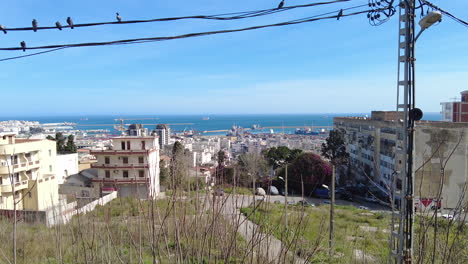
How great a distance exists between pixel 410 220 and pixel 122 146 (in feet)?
53.1

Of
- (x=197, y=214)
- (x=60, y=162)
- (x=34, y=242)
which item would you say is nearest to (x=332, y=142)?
(x=60, y=162)

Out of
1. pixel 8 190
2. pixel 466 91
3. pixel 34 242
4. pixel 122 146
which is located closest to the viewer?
pixel 34 242

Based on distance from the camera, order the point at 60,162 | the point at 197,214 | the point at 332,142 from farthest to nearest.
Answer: the point at 332,142 < the point at 60,162 < the point at 197,214

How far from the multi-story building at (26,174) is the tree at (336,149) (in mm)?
15835

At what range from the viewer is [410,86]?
6.97 feet

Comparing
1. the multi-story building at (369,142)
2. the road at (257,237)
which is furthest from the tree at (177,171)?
the multi-story building at (369,142)

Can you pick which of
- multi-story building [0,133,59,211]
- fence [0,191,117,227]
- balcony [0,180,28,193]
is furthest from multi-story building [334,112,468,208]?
balcony [0,180,28,193]

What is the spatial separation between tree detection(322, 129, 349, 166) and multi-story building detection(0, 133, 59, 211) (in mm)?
15835

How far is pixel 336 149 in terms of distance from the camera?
73.3 feet

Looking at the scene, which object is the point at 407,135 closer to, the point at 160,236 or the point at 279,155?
the point at 160,236

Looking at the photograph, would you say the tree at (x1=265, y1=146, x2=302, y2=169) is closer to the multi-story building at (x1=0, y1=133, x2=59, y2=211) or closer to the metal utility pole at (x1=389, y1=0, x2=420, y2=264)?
the multi-story building at (x1=0, y1=133, x2=59, y2=211)

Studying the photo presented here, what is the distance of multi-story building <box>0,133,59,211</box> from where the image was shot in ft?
40.5

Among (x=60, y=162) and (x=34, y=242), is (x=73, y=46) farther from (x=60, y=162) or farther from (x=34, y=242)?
(x=60, y=162)

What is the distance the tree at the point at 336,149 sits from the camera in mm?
22141
